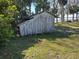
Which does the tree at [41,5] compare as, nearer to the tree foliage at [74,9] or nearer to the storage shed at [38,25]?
the tree foliage at [74,9]

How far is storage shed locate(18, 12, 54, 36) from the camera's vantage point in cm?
2808

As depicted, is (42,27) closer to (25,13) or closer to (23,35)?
(23,35)

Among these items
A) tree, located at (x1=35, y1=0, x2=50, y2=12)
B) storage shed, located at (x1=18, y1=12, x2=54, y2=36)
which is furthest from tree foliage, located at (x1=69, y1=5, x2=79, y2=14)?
storage shed, located at (x1=18, y1=12, x2=54, y2=36)

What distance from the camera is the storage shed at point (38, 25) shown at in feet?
92.1

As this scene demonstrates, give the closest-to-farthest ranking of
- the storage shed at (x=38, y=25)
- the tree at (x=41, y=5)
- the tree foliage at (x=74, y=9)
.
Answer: the storage shed at (x=38, y=25) → the tree at (x=41, y=5) → the tree foliage at (x=74, y=9)

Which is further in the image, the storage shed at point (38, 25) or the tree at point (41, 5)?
the tree at point (41, 5)

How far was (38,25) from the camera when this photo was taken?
29.2 m

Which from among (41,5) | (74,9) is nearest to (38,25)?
(41,5)

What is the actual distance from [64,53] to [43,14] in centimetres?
1402

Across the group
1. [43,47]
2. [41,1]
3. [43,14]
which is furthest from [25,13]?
[43,47]

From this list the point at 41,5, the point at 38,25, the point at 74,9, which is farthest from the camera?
the point at 74,9

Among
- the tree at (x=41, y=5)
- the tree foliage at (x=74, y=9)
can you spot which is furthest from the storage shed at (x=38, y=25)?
the tree foliage at (x=74, y=9)

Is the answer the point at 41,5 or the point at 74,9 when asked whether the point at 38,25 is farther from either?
the point at 74,9

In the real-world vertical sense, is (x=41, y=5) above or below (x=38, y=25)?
above
